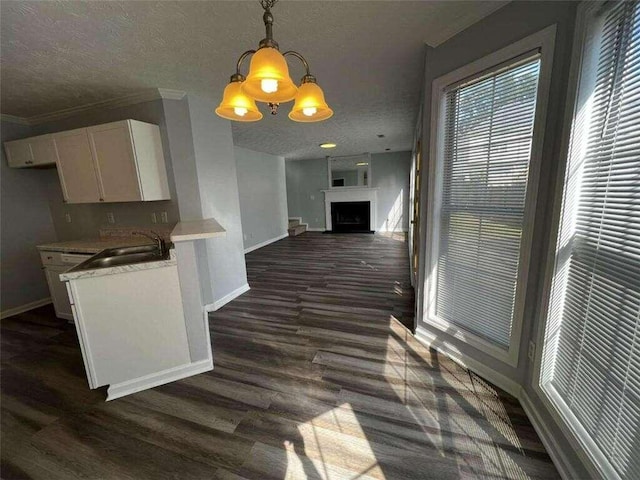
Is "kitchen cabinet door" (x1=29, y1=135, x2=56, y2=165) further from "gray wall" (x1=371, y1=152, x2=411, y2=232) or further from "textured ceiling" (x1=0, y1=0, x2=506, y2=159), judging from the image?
"gray wall" (x1=371, y1=152, x2=411, y2=232)

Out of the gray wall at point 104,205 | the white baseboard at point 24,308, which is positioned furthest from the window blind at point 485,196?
the white baseboard at point 24,308

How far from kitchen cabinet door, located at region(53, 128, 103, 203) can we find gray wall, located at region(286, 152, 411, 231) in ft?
20.4

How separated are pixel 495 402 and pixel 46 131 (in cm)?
540

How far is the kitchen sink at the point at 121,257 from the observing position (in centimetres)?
180

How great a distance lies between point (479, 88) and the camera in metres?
1.68

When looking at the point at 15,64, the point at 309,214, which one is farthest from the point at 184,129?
the point at 309,214

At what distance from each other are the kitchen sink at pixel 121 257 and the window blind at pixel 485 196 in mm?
2256

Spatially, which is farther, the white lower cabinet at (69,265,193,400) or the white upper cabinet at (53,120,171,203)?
the white upper cabinet at (53,120,171,203)

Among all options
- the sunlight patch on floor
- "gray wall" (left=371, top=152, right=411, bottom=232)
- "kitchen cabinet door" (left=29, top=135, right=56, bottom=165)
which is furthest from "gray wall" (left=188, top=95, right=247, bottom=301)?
"gray wall" (left=371, top=152, right=411, bottom=232)

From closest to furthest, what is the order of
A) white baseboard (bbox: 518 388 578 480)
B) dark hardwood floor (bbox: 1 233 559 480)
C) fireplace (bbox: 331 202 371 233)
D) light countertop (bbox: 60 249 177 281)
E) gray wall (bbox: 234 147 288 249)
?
white baseboard (bbox: 518 388 578 480) → dark hardwood floor (bbox: 1 233 559 480) → light countertop (bbox: 60 249 177 281) → gray wall (bbox: 234 147 288 249) → fireplace (bbox: 331 202 371 233)

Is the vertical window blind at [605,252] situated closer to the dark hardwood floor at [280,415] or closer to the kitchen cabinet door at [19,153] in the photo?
the dark hardwood floor at [280,415]

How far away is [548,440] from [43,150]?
5007mm

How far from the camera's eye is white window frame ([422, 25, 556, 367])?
4.45ft

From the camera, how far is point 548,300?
140 centimetres
